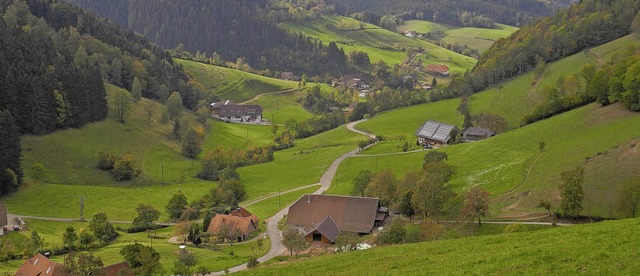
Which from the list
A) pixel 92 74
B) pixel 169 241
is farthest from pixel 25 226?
pixel 92 74

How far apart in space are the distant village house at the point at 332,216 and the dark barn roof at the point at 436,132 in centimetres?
4657

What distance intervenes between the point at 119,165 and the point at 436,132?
62536mm

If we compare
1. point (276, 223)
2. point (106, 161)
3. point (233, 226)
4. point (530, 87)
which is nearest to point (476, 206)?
point (276, 223)

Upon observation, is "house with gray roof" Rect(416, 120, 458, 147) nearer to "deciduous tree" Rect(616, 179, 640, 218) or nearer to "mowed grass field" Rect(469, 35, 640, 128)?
"mowed grass field" Rect(469, 35, 640, 128)

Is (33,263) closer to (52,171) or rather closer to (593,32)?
(52,171)

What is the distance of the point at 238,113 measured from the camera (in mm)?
190625

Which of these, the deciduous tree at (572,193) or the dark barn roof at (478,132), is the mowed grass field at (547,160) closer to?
the deciduous tree at (572,193)

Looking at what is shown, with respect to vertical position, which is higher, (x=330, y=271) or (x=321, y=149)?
(x=330, y=271)

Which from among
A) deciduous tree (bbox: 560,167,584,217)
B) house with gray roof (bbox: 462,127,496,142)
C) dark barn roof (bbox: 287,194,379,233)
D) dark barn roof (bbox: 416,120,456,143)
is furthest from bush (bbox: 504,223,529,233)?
dark barn roof (bbox: 416,120,456,143)

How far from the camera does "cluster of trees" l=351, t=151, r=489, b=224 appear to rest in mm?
60688

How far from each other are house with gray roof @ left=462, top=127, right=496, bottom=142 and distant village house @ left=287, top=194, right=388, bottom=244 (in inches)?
1750

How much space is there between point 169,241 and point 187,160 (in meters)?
53.8

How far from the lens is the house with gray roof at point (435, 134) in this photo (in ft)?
395

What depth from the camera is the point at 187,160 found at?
132 meters
